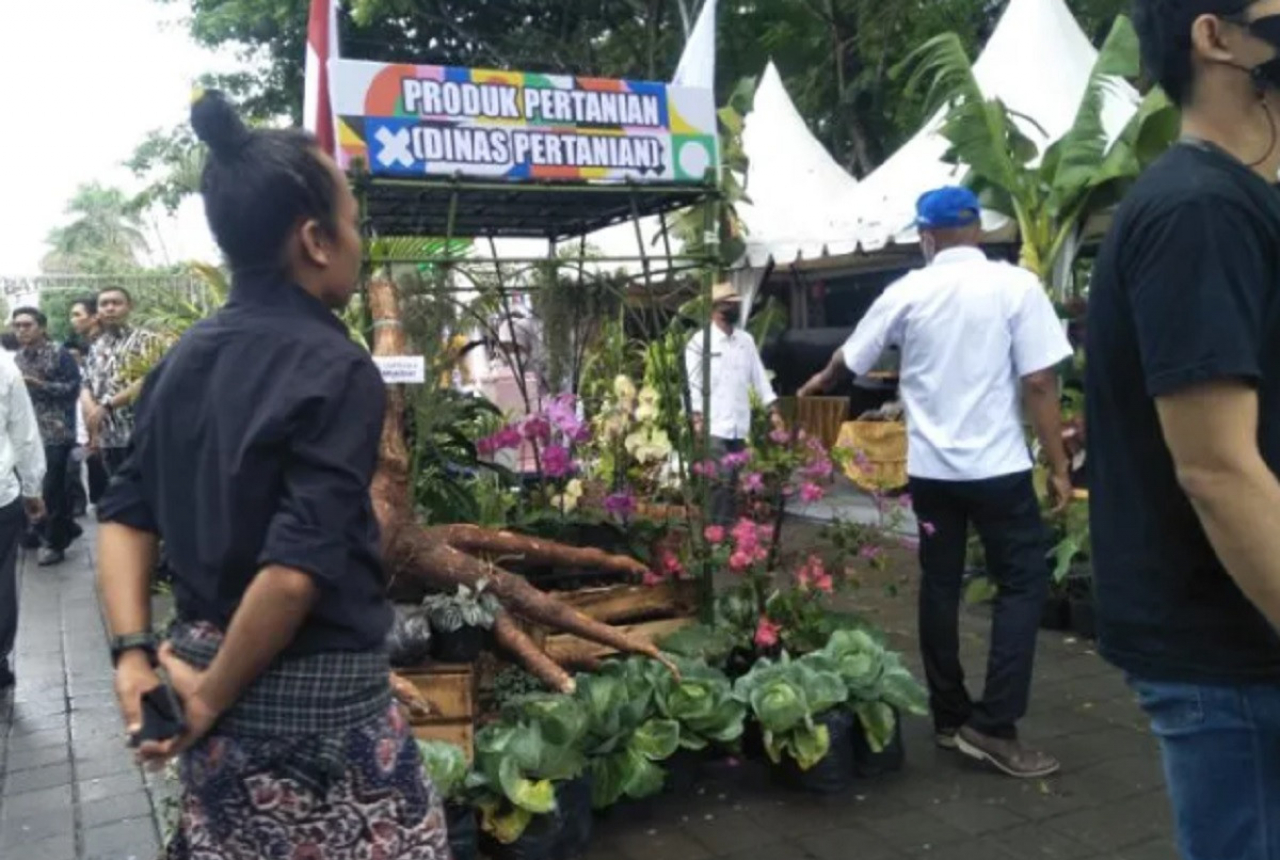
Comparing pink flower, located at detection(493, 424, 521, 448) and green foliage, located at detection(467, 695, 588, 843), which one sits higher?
pink flower, located at detection(493, 424, 521, 448)

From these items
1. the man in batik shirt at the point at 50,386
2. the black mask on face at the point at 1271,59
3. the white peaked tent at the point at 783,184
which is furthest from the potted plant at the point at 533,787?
the white peaked tent at the point at 783,184

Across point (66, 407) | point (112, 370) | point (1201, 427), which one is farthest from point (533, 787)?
point (66, 407)

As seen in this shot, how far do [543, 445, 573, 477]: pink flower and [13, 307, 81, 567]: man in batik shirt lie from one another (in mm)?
5903

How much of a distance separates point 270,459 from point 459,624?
87.5 inches

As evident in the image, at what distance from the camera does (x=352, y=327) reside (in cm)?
425

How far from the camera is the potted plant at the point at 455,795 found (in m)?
3.43

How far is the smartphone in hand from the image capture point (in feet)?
5.79

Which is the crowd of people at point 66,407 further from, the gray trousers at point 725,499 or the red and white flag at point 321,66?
the gray trousers at point 725,499

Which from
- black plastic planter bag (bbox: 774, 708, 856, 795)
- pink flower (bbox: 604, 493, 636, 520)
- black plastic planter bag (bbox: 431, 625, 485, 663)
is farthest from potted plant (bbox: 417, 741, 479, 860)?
pink flower (bbox: 604, 493, 636, 520)

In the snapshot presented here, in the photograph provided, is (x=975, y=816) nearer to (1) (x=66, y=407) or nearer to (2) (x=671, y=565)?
(2) (x=671, y=565)

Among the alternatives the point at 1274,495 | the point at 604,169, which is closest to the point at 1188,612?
the point at 1274,495

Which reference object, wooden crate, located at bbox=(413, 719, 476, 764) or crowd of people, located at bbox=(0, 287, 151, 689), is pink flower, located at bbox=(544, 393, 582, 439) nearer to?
wooden crate, located at bbox=(413, 719, 476, 764)

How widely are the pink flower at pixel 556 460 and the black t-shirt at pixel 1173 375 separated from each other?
301 centimetres

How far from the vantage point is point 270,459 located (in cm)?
172
